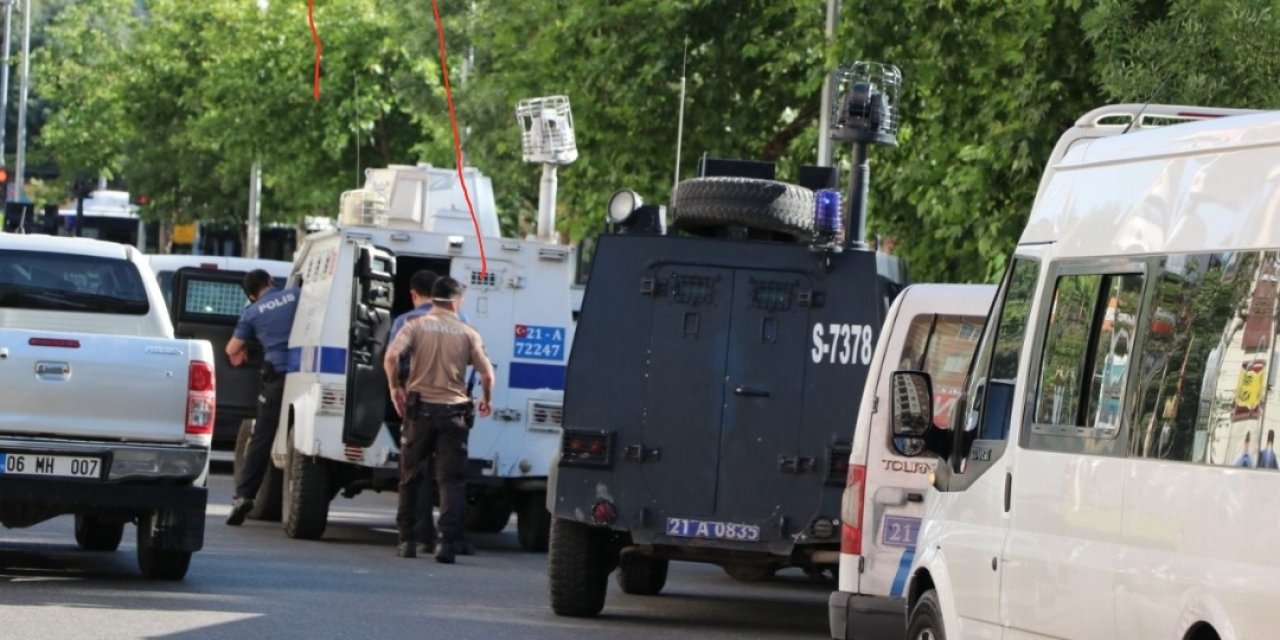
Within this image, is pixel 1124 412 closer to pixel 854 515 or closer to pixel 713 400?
pixel 854 515

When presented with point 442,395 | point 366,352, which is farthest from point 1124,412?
point 366,352

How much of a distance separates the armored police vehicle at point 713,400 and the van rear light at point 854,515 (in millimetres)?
1654

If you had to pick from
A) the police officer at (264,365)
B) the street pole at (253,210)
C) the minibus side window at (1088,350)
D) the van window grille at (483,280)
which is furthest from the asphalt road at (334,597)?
the street pole at (253,210)

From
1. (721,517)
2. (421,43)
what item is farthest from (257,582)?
(421,43)

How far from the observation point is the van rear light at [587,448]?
1370cm

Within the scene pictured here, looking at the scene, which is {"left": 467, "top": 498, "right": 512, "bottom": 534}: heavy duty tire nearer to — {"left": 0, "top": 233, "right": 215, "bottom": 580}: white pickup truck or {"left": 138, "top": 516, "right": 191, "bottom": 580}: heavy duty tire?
{"left": 138, "top": 516, "right": 191, "bottom": 580}: heavy duty tire

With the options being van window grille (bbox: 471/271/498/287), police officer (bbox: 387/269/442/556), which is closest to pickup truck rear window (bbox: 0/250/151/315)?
police officer (bbox: 387/269/442/556)

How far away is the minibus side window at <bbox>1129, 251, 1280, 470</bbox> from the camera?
6832 millimetres

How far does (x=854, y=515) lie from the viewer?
11891 millimetres

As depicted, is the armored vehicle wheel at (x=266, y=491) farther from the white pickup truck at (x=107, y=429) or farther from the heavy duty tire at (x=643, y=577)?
the white pickup truck at (x=107, y=429)

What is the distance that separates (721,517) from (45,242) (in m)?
4.15

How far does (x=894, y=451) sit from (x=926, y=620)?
2.38 meters

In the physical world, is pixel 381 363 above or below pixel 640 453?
above

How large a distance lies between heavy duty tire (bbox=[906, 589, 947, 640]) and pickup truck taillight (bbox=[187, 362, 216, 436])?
16.6 ft
